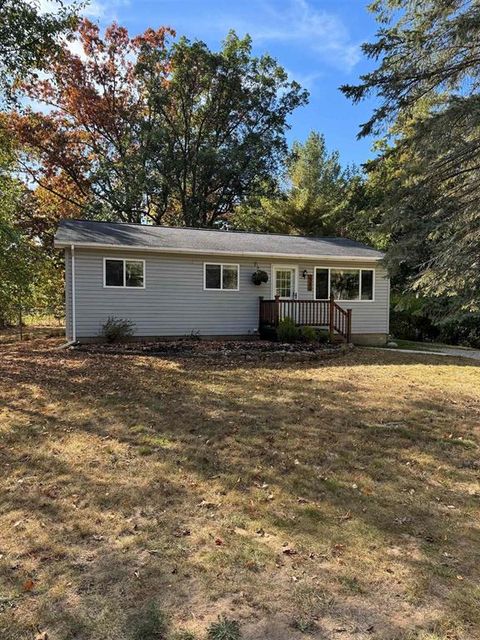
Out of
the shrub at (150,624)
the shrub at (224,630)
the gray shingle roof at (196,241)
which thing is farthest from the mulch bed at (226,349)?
the shrub at (224,630)

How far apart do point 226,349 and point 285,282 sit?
4198mm

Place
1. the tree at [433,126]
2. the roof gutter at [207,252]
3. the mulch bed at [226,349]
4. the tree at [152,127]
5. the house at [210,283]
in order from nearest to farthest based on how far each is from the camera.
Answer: the tree at [433,126] < the mulch bed at [226,349] < the roof gutter at [207,252] < the house at [210,283] < the tree at [152,127]

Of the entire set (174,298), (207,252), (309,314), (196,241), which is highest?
(196,241)

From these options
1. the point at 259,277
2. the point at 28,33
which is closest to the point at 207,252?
the point at 259,277

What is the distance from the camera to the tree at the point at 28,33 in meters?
8.13

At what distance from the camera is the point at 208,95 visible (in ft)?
80.4

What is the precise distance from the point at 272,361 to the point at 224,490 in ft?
21.7

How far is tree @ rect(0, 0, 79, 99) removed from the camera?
8133 mm

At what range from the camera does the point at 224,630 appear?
2.22 m

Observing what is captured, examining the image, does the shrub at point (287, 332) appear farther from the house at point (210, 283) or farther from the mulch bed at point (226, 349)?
the house at point (210, 283)

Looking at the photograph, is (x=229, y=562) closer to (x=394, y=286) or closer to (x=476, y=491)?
(x=476, y=491)

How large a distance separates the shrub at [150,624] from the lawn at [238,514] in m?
0.01

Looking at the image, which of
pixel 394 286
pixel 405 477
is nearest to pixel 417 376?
pixel 405 477

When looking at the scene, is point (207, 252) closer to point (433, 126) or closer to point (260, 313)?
point (260, 313)
